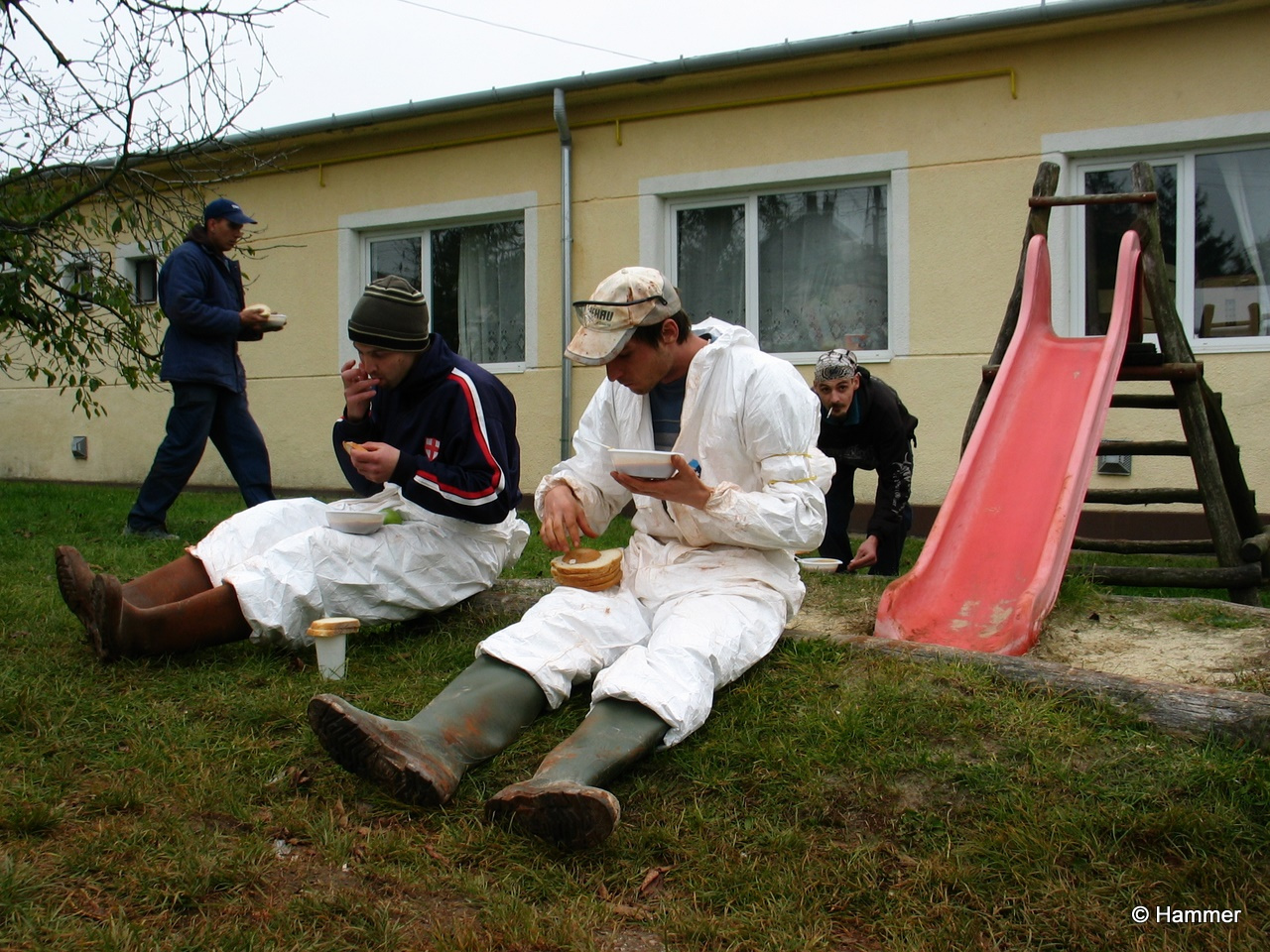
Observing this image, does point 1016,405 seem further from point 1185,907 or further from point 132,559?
point 132,559

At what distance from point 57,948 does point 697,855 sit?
123 cm

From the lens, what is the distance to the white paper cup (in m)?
3.42

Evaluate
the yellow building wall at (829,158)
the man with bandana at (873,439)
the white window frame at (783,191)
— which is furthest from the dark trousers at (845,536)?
the white window frame at (783,191)

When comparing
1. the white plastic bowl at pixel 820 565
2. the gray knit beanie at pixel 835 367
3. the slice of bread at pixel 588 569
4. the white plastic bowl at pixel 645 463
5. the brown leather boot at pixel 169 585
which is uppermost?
the gray knit beanie at pixel 835 367

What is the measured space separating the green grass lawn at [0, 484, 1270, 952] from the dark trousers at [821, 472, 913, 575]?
2.85 meters

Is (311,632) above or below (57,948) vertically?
above

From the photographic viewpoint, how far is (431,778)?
2480 millimetres

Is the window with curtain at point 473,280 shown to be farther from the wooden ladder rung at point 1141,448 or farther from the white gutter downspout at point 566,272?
the wooden ladder rung at point 1141,448

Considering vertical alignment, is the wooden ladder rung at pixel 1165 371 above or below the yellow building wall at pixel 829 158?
below

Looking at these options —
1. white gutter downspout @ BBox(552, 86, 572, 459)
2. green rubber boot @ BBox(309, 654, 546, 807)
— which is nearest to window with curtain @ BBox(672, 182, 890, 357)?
white gutter downspout @ BBox(552, 86, 572, 459)

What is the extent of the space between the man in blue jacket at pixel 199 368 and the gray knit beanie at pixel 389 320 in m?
2.97

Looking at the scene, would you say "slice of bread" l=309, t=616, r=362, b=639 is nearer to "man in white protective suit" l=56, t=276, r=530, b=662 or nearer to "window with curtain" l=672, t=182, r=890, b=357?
"man in white protective suit" l=56, t=276, r=530, b=662

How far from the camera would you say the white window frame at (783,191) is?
8.49 m

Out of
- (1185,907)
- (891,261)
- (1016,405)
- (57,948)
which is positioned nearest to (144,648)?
(57,948)
